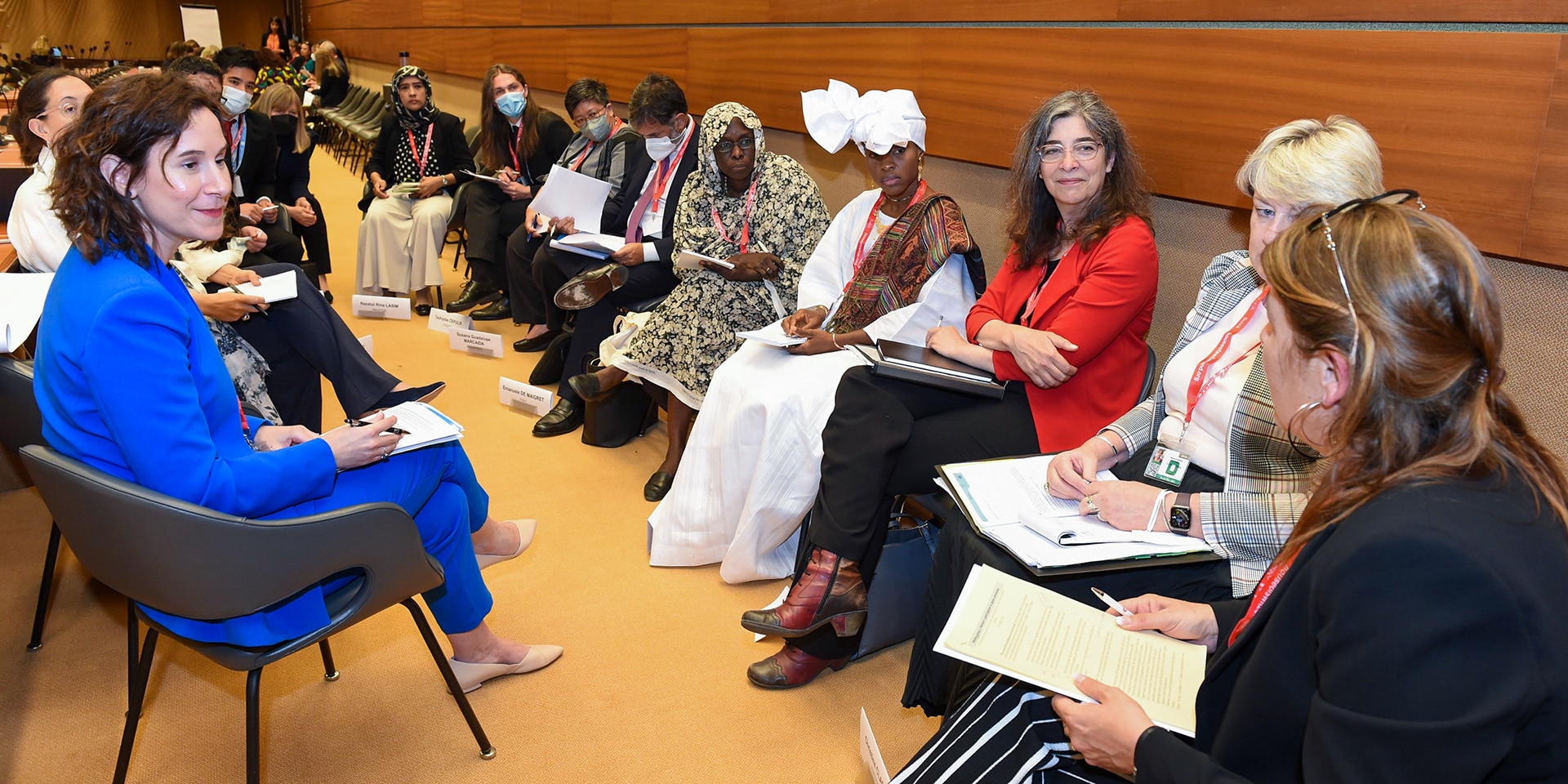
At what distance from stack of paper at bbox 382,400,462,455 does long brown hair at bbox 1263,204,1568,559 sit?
5.12ft

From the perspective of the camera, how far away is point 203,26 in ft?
54.2

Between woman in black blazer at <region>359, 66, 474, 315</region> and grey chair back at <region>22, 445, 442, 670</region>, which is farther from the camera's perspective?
woman in black blazer at <region>359, 66, 474, 315</region>

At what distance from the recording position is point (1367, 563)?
90cm

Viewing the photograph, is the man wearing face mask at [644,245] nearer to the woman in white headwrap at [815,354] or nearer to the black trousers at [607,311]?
the black trousers at [607,311]

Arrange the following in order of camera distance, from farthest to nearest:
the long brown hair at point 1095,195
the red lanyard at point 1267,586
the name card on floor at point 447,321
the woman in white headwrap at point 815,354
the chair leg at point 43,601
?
the name card on floor at point 447,321, the woman in white headwrap at point 815,354, the chair leg at point 43,601, the long brown hair at point 1095,195, the red lanyard at point 1267,586

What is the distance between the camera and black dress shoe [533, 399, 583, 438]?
404 centimetres

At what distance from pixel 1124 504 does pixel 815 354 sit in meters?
1.35

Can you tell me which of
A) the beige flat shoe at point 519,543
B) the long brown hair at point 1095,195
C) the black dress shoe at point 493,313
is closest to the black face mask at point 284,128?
the black dress shoe at point 493,313

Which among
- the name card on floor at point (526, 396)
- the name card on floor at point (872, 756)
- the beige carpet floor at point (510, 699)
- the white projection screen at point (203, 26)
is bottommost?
the beige carpet floor at point (510, 699)

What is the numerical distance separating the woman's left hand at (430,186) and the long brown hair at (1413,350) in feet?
18.0

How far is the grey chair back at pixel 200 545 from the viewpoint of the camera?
1.50m

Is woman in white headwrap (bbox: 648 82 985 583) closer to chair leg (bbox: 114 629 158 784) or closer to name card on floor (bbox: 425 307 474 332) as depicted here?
chair leg (bbox: 114 629 158 784)

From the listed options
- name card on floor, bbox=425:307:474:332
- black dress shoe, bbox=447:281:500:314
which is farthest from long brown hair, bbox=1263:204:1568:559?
black dress shoe, bbox=447:281:500:314

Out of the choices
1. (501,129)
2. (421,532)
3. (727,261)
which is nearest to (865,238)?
(727,261)
